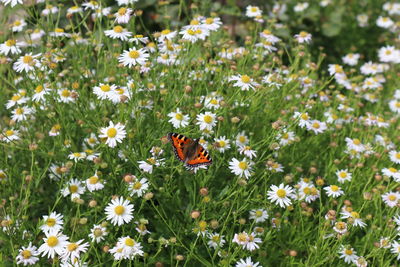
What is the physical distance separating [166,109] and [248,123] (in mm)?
688

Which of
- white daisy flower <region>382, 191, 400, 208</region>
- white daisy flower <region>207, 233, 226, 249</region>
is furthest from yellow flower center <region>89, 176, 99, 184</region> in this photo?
white daisy flower <region>382, 191, 400, 208</region>

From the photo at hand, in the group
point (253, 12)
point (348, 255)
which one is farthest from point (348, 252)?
point (253, 12)

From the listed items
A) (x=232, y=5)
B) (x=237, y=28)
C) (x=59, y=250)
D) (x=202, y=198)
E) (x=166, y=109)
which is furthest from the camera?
(x=237, y=28)

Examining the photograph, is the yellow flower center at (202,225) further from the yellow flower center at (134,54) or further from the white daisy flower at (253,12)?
the white daisy flower at (253,12)

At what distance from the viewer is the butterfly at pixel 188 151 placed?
7.87 ft

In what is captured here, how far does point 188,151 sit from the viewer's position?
2.47 meters

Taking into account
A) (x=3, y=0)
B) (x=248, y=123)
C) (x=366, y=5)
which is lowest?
(x=366, y=5)

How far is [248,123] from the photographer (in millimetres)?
3467

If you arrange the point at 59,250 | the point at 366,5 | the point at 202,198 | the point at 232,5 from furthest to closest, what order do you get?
the point at 366,5, the point at 232,5, the point at 202,198, the point at 59,250

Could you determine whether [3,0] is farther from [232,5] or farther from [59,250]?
[232,5]

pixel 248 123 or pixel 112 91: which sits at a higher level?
pixel 112 91

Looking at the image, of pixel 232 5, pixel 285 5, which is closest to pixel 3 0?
pixel 232 5

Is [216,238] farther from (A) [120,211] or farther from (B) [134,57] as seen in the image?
(B) [134,57]

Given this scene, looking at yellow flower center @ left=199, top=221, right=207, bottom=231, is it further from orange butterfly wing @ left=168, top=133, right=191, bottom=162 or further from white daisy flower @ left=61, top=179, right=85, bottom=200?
white daisy flower @ left=61, top=179, right=85, bottom=200
